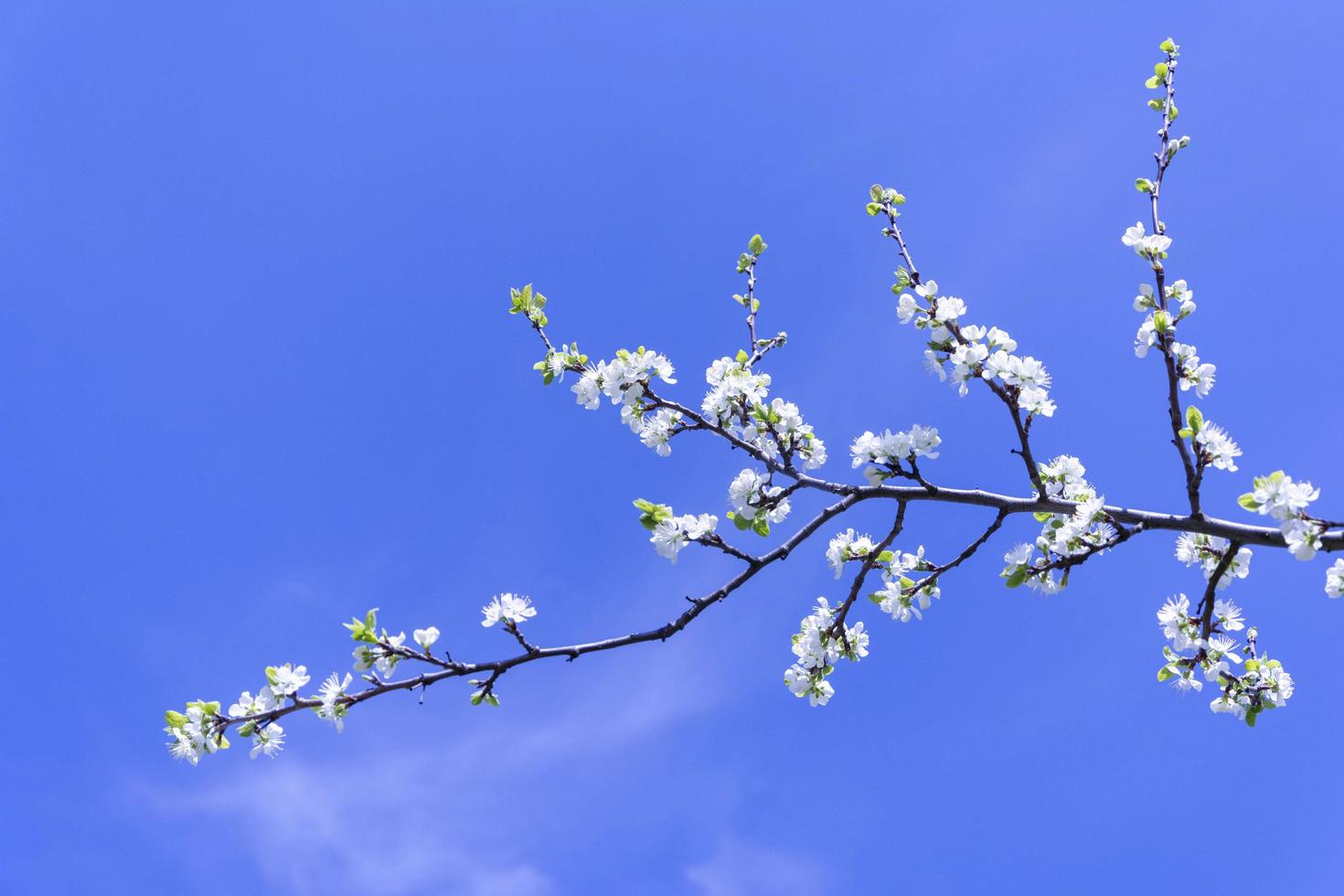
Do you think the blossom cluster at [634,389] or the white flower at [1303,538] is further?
the blossom cluster at [634,389]

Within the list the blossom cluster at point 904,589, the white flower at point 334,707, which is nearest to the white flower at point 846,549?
the blossom cluster at point 904,589

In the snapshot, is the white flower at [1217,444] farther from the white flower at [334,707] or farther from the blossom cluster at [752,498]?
the white flower at [334,707]

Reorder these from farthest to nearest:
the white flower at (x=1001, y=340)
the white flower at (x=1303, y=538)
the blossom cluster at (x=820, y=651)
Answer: the blossom cluster at (x=820, y=651)
the white flower at (x=1001, y=340)
the white flower at (x=1303, y=538)

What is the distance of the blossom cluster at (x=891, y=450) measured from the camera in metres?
4.39

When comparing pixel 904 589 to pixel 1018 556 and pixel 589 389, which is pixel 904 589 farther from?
pixel 589 389

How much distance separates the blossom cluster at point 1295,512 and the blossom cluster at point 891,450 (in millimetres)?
1465

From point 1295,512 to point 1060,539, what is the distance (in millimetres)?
1138

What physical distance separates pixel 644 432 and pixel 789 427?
89cm

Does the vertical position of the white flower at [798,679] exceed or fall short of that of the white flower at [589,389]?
it falls short

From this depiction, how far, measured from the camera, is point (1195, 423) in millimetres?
4016

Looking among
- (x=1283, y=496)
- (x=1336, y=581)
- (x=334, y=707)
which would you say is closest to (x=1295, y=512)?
(x=1283, y=496)

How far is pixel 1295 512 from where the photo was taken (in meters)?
3.52

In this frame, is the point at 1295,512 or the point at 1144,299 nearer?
the point at 1295,512

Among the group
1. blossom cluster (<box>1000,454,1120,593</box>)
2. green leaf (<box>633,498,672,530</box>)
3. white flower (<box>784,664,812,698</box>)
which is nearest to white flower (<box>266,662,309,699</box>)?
green leaf (<box>633,498,672,530</box>)
